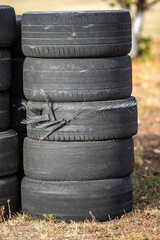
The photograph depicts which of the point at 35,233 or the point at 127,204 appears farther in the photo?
the point at 127,204

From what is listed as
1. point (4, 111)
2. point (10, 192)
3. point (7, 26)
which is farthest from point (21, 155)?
point (7, 26)

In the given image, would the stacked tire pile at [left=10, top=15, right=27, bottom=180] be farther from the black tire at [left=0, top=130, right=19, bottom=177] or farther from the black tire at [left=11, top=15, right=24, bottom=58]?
the black tire at [left=0, top=130, right=19, bottom=177]

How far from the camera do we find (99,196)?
4758mm

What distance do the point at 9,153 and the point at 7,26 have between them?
113cm

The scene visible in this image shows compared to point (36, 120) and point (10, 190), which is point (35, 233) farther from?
point (36, 120)

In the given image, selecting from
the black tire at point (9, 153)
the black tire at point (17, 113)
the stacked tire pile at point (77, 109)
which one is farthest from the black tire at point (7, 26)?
the black tire at point (9, 153)

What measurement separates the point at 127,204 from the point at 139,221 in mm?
215

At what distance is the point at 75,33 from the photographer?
456 centimetres

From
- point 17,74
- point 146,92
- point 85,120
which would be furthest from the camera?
point 146,92

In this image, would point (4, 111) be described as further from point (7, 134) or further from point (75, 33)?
point (75, 33)

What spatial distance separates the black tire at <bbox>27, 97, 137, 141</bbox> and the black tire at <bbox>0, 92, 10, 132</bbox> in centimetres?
29

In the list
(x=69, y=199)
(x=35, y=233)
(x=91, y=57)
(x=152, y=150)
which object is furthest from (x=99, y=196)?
(x=152, y=150)

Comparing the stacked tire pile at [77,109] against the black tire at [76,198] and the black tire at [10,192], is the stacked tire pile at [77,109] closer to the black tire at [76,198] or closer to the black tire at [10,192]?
the black tire at [76,198]

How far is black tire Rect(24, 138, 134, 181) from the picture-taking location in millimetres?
4691
